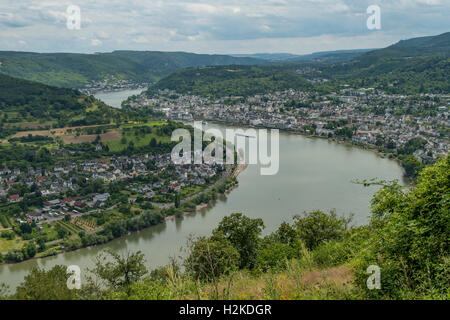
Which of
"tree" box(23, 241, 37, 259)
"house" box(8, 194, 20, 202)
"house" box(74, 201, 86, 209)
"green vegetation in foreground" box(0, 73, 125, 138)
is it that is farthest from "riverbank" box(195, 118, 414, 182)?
"house" box(8, 194, 20, 202)

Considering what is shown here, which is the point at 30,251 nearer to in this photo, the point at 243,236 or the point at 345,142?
the point at 243,236

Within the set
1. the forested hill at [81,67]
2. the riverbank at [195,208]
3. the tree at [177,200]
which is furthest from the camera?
the forested hill at [81,67]

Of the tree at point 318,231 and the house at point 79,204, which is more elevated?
the tree at point 318,231

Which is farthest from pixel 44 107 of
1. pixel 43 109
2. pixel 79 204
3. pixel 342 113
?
pixel 342 113

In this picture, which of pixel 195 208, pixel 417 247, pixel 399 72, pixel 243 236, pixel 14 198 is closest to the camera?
pixel 417 247

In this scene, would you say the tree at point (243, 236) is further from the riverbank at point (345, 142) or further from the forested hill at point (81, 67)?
the forested hill at point (81, 67)

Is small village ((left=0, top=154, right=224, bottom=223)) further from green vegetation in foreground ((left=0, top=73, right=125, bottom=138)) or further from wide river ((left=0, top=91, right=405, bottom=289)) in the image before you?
green vegetation in foreground ((left=0, top=73, right=125, bottom=138))

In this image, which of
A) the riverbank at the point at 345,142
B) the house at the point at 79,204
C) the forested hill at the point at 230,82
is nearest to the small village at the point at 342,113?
the riverbank at the point at 345,142
